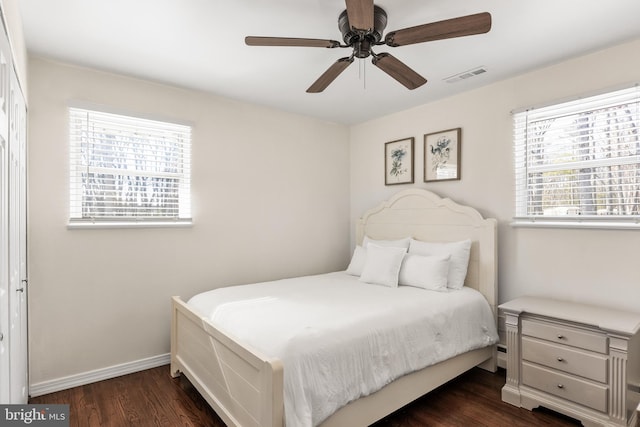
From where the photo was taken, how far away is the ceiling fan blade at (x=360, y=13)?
1.55 m

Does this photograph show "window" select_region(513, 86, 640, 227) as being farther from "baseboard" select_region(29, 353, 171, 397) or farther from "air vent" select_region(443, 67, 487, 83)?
"baseboard" select_region(29, 353, 171, 397)

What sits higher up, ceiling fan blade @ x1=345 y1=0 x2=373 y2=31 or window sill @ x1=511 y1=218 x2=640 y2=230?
ceiling fan blade @ x1=345 y1=0 x2=373 y2=31

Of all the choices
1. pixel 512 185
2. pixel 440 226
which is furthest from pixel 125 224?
pixel 512 185

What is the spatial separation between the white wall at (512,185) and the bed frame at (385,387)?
0.18 meters

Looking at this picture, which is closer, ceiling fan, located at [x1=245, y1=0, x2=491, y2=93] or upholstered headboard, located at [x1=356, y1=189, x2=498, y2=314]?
ceiling fan, located at [x1=245, y1=0, x2=491, y2=93]

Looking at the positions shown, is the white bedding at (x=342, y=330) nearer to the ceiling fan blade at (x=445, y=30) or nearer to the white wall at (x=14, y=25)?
the ceiling fan blade at (x=445, y=30)

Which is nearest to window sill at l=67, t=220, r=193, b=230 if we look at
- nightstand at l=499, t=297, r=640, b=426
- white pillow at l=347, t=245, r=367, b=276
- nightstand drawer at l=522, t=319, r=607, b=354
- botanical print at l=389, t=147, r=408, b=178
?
white pillow at l=347, t=245, r=367, b=276

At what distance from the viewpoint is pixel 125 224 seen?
9.59 ft

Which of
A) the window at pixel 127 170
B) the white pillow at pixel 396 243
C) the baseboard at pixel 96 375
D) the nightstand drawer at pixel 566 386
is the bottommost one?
the baseboard at pixel 96 375

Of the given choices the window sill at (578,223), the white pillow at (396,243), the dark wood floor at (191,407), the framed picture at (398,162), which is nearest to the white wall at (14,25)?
the dark wood floor at (191,407)

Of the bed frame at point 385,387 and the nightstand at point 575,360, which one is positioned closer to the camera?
the bed frame at point 385,387

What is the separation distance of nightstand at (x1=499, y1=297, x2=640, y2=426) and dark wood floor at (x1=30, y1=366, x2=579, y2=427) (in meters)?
0.16

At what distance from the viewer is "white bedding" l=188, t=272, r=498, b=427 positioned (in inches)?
70.5

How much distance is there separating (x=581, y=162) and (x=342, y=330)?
7.31ft
